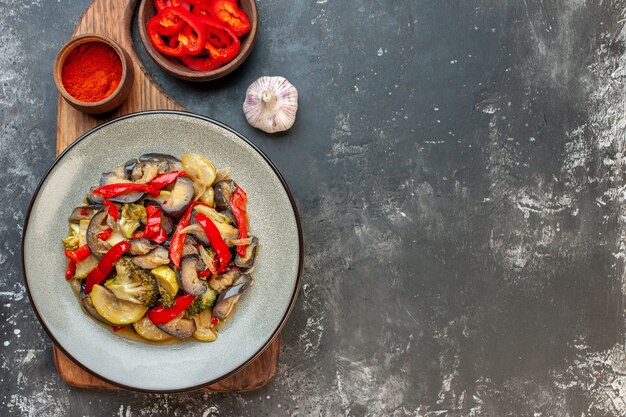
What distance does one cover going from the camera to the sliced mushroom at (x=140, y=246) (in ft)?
7.09

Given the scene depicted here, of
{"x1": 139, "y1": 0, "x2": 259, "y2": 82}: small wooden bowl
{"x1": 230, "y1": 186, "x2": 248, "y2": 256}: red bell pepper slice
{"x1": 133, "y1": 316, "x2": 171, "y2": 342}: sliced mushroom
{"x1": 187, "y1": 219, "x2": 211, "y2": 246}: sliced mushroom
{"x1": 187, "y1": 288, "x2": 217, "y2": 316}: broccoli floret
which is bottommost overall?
{"x1": 133, "y1": 316, "x2": 171, "y2": 342}: sliced mushroom

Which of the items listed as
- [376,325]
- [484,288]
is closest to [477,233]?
[484,288]

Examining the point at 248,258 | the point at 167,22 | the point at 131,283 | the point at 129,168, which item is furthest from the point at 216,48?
the point at 131,283

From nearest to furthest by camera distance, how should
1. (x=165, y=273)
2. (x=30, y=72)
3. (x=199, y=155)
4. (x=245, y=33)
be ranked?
(x=165, y=273) → (x=199, y=155) → (x=245, y=33) → (x=30, y=72)

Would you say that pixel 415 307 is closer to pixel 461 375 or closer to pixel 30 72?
pixel 461 375

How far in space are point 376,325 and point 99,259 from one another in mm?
1251

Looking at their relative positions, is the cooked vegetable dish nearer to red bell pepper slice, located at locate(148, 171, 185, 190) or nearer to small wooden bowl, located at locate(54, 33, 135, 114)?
red bell pepper slice, located at locate(148, 171, 185, 190)

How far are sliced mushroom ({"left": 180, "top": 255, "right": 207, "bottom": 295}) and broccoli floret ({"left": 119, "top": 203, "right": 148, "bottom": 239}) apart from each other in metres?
0.22

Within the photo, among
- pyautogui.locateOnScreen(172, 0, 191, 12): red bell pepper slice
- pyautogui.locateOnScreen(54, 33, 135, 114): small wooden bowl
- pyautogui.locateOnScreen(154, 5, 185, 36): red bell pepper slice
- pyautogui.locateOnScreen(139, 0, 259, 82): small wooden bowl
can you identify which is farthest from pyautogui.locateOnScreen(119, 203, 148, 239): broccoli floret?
pyautogui.locateOnScreen(172, 0, 191, 12): red bell pepper slice

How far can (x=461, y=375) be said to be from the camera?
2727 mm

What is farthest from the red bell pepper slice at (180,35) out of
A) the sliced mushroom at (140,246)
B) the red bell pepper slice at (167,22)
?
the sliced mushroom at (140,246)

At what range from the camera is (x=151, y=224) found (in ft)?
7.17

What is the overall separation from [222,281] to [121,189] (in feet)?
1.68

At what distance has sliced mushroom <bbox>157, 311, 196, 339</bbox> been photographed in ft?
7.29
